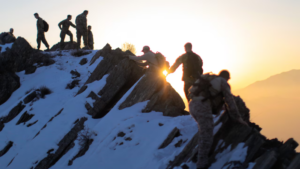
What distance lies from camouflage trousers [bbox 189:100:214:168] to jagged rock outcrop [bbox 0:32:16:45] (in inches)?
751

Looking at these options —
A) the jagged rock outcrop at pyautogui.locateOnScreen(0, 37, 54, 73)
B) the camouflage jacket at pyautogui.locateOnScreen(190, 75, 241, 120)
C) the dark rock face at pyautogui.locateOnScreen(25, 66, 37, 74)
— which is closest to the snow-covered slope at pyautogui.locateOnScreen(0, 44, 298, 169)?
the camouflage jacket at pyautogui.locateOnScreen(190, 75, 241, 120)

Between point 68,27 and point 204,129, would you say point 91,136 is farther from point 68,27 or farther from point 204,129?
point 68,27

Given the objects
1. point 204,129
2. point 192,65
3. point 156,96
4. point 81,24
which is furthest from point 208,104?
point 81,24

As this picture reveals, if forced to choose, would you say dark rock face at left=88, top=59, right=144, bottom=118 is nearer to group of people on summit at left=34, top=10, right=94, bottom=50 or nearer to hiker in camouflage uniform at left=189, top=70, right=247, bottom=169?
hiker in camouflage uniform at left=189, top=70, right=247, bottom=169

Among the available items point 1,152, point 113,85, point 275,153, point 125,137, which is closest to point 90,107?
point 113,85

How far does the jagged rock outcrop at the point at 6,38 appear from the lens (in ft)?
65.0

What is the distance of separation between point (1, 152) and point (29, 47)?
32.8 feet

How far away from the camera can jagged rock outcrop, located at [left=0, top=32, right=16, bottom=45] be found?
19.8 metres

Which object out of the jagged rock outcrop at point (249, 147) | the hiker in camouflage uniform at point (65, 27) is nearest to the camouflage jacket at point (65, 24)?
the hiker in camouflage uniform at point (65, 27)

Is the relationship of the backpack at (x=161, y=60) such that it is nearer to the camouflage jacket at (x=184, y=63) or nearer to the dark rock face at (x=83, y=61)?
the camouflage jacket at (x=184, y=63)

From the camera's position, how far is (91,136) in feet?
31.3

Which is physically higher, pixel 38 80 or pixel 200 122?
pixel 38 80

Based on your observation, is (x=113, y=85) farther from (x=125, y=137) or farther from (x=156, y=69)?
(x=125, y=137)

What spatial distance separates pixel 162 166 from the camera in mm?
6344
